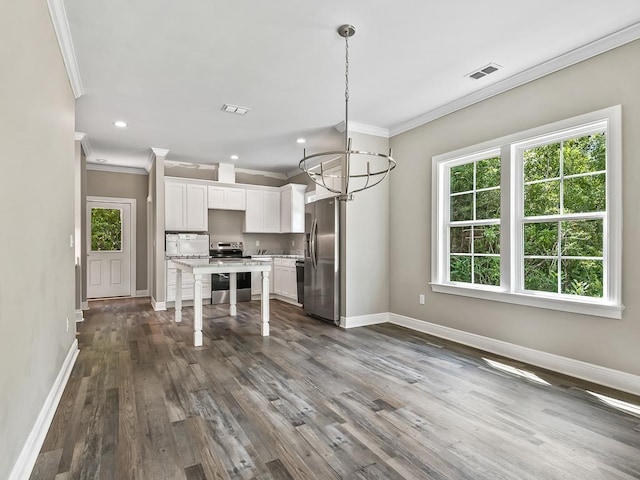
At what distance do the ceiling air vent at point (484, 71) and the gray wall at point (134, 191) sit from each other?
6.56 metres

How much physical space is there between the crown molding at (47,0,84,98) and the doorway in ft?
13.6

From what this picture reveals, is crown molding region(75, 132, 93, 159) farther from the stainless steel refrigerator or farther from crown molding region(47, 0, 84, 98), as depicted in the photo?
the stainless steel refrigerator

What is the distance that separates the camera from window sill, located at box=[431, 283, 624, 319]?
9.44 ft

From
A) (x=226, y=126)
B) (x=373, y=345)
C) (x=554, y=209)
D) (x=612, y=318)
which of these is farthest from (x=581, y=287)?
(x=226, y=126)

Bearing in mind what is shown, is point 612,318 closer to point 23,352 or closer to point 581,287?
point 581,287

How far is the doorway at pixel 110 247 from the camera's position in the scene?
7191 mm

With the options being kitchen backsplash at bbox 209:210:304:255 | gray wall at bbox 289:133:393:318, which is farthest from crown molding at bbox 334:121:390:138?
kitchen backsplash at bbox 209:210:304:255

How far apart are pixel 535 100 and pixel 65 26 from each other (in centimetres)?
395

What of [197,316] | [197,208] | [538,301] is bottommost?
[197,316]

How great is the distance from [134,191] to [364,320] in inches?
218

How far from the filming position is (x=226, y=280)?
6668 millimetres

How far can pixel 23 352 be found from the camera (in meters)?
1.84

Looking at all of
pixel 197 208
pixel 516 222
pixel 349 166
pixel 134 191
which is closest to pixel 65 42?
pixel 349 166

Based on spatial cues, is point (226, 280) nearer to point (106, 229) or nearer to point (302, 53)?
point (106, 229)
